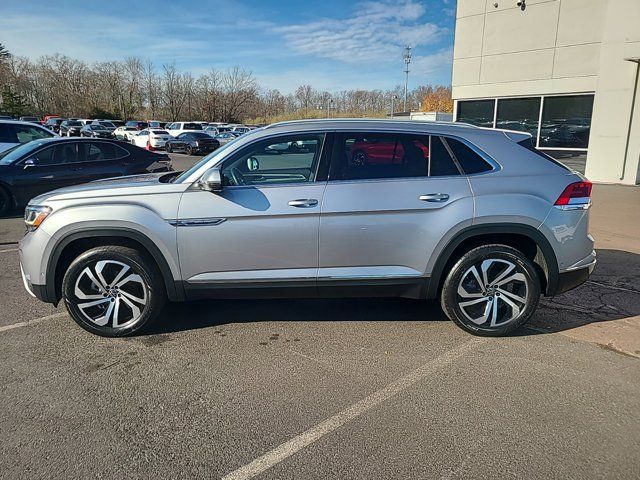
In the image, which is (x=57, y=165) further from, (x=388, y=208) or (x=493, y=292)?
(x=493, y=292)

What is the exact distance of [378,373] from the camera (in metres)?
3.19

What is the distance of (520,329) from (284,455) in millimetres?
2536

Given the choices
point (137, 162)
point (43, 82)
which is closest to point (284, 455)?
point (137, 162)

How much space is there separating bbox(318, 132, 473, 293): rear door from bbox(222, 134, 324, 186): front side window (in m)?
0.20

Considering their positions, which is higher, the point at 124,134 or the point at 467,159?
the point at 124,134

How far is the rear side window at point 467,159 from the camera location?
3635 mm

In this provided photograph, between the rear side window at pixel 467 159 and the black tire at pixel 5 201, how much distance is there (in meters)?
8.58

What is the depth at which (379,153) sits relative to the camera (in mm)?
3662

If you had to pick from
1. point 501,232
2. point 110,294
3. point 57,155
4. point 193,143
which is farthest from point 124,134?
point 501,232

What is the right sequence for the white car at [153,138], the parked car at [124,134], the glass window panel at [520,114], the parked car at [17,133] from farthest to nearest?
the parked car at [124,134]
the white car at [153,138]
the glass window panel at [520,114]
the parked car at [17,133]

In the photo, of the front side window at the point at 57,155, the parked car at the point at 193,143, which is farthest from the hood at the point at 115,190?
the parked car at the point at 193,143

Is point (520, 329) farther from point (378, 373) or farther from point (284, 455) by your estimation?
point (284, 455)

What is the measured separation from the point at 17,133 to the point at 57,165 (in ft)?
15.3

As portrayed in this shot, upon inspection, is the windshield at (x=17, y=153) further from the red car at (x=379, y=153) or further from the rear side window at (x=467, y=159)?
the rear side window at (x=467, y=159)
